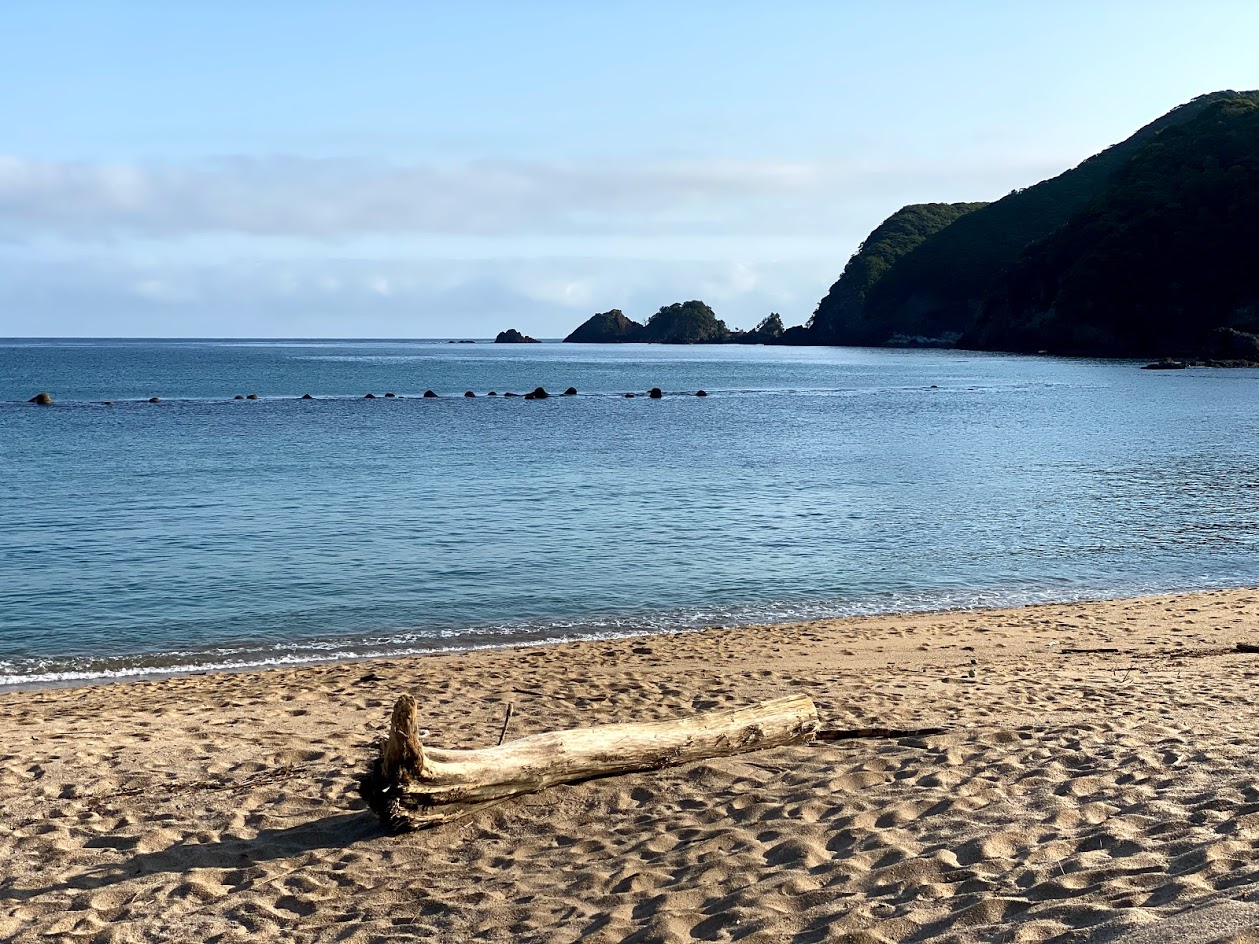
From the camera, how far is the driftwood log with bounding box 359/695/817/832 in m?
6.98

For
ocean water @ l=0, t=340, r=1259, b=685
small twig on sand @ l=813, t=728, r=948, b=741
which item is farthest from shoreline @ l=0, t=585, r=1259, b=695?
small twig on sand @ l=813, t=728, r=948, b=741

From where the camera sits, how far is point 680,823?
717 centimetres

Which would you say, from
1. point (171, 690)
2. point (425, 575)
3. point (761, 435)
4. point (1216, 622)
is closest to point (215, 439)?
point (761, 435)

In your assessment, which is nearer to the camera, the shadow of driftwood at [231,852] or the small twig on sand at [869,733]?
the shadow of driftwood at [231,852]

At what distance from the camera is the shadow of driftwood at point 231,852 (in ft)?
21.6

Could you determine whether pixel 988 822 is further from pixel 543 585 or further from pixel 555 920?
pixel 543 585

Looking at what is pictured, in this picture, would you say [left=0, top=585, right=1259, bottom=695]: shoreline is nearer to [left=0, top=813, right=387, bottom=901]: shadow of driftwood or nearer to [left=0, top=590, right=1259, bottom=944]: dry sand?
[left=0, top=590, right=1259, bottom=944]: dry sand

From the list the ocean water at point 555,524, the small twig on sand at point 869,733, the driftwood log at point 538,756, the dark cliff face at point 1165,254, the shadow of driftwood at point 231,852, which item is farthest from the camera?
the dark cliff face at point 1165,254

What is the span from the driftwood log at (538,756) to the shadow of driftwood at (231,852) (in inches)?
15.0

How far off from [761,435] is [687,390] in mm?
40168

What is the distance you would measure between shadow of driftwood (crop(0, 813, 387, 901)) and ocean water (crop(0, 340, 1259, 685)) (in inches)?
270

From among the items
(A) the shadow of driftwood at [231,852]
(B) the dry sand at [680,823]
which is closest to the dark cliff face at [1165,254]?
(B) the dry sand at [680,823]

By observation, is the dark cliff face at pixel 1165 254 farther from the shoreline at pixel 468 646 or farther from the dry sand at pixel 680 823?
the dry sand at pixel 680 823

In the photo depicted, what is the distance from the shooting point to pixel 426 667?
12.9 m
